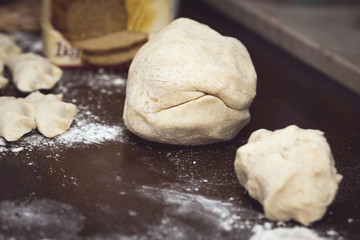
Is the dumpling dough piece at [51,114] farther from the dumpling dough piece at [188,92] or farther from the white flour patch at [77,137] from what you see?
the dumpling dough piece at [188,92]

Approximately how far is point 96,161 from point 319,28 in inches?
98.7

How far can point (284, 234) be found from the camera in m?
1.53

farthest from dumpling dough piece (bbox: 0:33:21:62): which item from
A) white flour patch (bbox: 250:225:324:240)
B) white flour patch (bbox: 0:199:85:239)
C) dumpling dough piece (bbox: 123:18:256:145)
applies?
white flour patch (bbox: 250:225:324:240)

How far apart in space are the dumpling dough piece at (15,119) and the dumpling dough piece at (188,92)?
0.39 metres

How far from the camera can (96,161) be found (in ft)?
6.12

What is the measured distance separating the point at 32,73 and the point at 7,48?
1.52ft

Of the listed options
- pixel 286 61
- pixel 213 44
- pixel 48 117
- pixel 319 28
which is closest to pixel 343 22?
pixel 319 28

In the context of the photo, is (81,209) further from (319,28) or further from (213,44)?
(319,28)

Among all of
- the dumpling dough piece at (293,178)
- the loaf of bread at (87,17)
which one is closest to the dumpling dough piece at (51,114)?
the loaf of bread at (87,17)

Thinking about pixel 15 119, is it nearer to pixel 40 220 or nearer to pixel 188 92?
pixel 40 220

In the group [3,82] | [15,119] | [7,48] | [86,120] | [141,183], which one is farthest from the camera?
[7,48]

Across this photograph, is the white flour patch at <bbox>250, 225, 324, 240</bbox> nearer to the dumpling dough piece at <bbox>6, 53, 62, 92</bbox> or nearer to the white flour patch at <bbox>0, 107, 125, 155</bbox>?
the white flour patch at <bbox>0, 107, 125, 155</bbox>

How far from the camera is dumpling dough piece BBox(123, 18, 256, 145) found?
1.85 m

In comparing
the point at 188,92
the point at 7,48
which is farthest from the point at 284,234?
the point at 7,48
